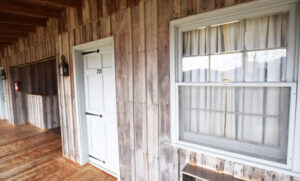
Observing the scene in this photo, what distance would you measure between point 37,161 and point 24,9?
2.93 meters

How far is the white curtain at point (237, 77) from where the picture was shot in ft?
3.77

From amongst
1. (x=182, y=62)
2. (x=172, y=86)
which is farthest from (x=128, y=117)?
(x=182, y=62)

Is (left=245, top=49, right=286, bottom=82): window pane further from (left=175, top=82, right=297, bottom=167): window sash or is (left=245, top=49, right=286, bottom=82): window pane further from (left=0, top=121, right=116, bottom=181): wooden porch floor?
(left=0, top=121, right=116, bottom=181): wooden porch floor

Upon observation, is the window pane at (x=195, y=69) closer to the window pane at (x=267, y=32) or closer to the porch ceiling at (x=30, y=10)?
the window pane at (x=267, y=32)

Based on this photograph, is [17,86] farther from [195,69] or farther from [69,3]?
[195,69]

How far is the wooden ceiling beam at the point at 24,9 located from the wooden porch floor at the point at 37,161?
9.29ft

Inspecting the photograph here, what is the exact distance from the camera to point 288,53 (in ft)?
3.56

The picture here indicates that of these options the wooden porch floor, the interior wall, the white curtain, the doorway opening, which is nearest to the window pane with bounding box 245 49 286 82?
the white curtain

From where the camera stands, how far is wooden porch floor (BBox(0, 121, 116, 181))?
2525 mm

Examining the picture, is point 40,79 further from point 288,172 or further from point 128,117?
point 288,172

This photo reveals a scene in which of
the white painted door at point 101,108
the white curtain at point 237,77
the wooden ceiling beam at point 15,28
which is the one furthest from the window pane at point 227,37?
the wooden ceiling beam at point 15,28

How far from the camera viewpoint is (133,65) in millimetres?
1876

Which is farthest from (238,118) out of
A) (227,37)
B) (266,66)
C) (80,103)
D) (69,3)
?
(69,3)

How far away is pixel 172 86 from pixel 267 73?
2.71ft
